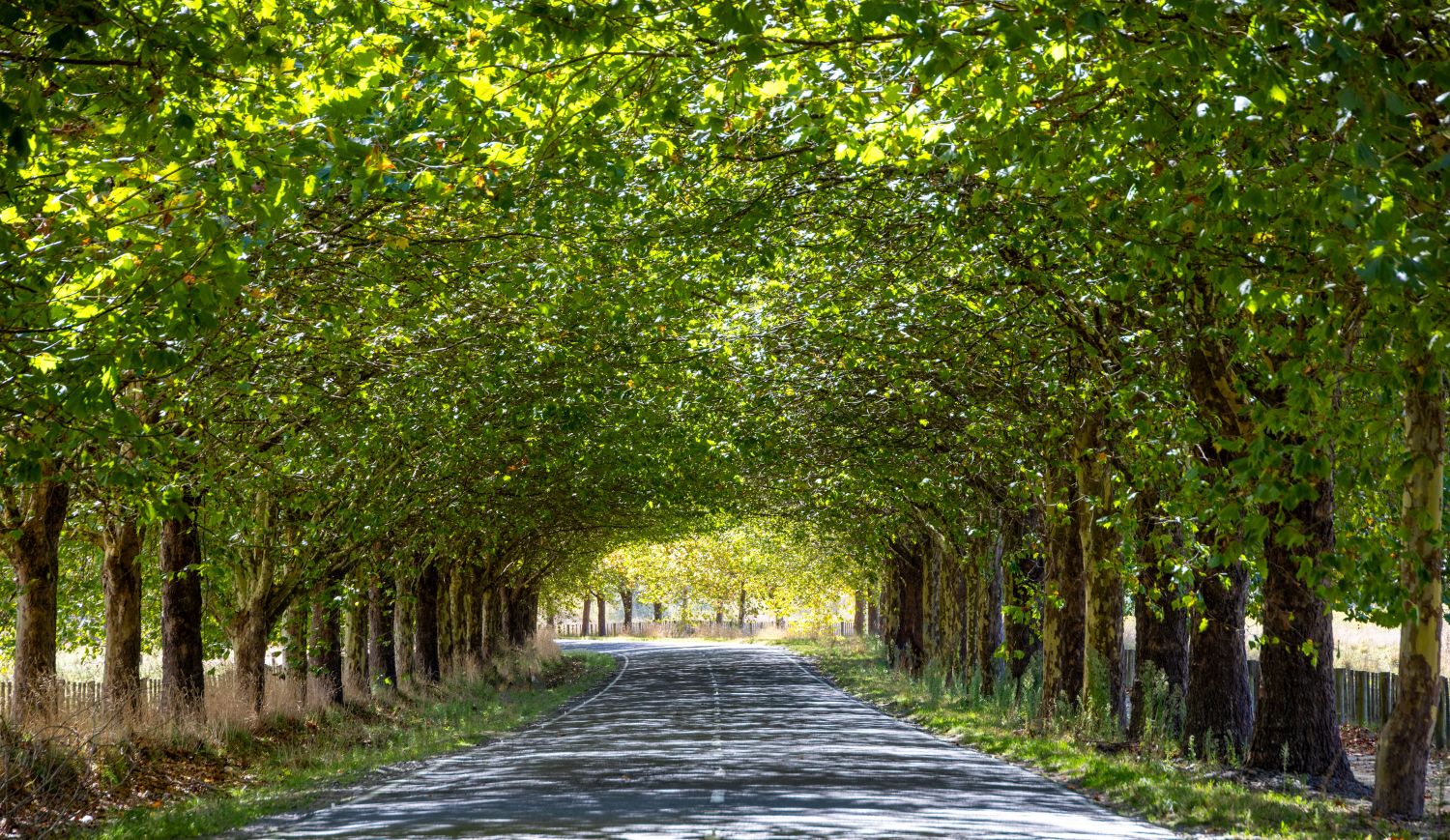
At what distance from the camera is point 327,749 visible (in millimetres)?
20312

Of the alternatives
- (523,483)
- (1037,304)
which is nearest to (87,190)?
(1037,304)

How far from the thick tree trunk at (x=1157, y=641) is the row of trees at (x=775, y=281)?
0.52 feet

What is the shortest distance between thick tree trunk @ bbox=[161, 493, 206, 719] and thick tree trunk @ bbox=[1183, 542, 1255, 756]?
13442 mm

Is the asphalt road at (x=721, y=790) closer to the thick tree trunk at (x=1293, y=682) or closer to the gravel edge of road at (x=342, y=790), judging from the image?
the gravel edge of road at (x=342, y=790)

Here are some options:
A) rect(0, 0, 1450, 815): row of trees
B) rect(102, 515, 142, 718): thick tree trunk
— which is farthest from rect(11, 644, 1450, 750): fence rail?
rect(0, 0, 1450, 815): row of trees

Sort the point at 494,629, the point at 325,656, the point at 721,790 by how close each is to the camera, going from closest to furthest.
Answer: the point at 721,790 → the point at 325,656 → the point at 494,629

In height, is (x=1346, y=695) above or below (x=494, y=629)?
above

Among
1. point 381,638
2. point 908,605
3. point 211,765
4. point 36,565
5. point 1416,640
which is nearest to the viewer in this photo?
point 1416,640

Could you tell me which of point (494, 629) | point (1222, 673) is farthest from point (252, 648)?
point (494, 629)

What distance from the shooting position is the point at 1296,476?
321 inches

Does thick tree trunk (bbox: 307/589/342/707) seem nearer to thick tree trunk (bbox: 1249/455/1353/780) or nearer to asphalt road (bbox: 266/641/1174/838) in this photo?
asphalt road (bbox: 266/641/1174/838)

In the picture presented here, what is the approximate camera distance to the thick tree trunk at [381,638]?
1220 inches

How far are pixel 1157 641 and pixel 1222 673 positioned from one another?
10.0ft

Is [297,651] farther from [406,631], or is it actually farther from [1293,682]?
[1293,682]
